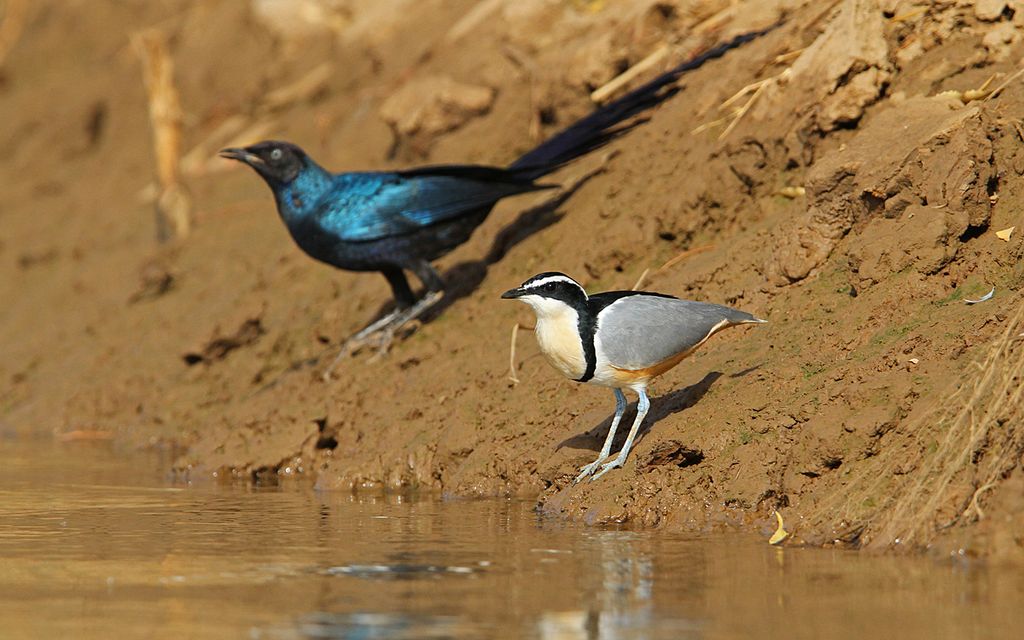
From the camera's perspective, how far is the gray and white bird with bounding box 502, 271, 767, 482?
7.28 metres

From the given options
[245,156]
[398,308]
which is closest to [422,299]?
[398,308]

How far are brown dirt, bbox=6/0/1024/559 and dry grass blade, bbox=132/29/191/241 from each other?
266 mm

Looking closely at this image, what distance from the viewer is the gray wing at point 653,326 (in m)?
7.29

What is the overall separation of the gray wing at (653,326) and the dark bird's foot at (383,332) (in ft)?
10.5

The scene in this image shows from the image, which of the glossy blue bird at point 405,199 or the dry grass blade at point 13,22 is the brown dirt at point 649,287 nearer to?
the glossy blue bird at point 405,199

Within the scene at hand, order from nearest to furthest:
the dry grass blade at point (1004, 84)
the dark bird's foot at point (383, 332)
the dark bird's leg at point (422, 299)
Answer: the dry grass blade at point (1004, 84) → the dark bird's foot at point (383, 332) → the dark bird's leg at point (422, 299)

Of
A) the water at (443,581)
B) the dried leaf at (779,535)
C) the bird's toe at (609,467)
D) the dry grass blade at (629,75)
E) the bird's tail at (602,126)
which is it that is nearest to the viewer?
the water at (443,581)

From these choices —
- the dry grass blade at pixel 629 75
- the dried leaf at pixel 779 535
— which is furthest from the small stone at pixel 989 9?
the dried leaf at pixel 779 535

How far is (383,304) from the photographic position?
1157 centimetres

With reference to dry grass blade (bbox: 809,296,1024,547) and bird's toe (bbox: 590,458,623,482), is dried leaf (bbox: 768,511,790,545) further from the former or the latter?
bird's toe (bbox: 590,458,623,482)

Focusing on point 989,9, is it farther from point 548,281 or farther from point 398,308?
point 398,308

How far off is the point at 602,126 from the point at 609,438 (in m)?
3.89

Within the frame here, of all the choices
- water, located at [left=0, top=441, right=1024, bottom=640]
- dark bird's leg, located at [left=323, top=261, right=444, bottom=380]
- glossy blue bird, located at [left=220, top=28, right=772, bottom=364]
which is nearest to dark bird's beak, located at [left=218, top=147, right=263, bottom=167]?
glossy blue bird, located at [left=220, top=28, right=772, bottom=364]

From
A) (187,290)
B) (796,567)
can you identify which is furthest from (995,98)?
(187,290)
